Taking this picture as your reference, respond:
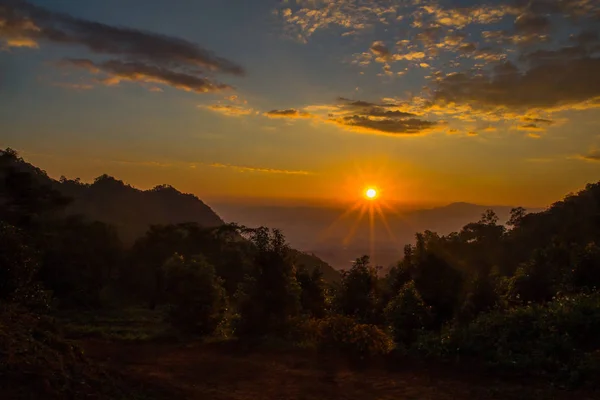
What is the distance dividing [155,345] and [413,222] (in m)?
177

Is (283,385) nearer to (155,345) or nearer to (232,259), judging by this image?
(155,345)

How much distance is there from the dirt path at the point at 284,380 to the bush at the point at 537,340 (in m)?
0.94

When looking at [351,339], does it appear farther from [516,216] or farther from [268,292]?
[516,216]

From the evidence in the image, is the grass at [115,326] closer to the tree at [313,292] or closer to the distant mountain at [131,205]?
the tree at [313,292]

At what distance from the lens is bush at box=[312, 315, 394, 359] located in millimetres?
13430

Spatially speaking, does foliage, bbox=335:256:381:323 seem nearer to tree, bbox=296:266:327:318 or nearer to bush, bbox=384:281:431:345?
tree, bbox=296:266:327:318

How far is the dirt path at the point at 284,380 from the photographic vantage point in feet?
32.1

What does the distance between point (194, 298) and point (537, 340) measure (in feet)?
39.0

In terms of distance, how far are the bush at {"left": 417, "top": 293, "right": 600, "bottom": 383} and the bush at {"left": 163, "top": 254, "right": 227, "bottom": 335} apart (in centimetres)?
831

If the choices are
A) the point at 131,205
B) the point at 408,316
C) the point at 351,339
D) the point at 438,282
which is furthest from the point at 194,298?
the point at 131,205

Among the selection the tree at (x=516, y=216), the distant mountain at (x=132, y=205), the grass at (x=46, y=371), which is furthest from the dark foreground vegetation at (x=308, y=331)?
the distant mountain at (x=132, y=205)

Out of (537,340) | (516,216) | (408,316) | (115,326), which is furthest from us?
(516,216)

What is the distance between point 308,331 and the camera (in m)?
15.8

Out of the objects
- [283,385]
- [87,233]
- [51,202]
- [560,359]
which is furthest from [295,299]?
[87,233]
